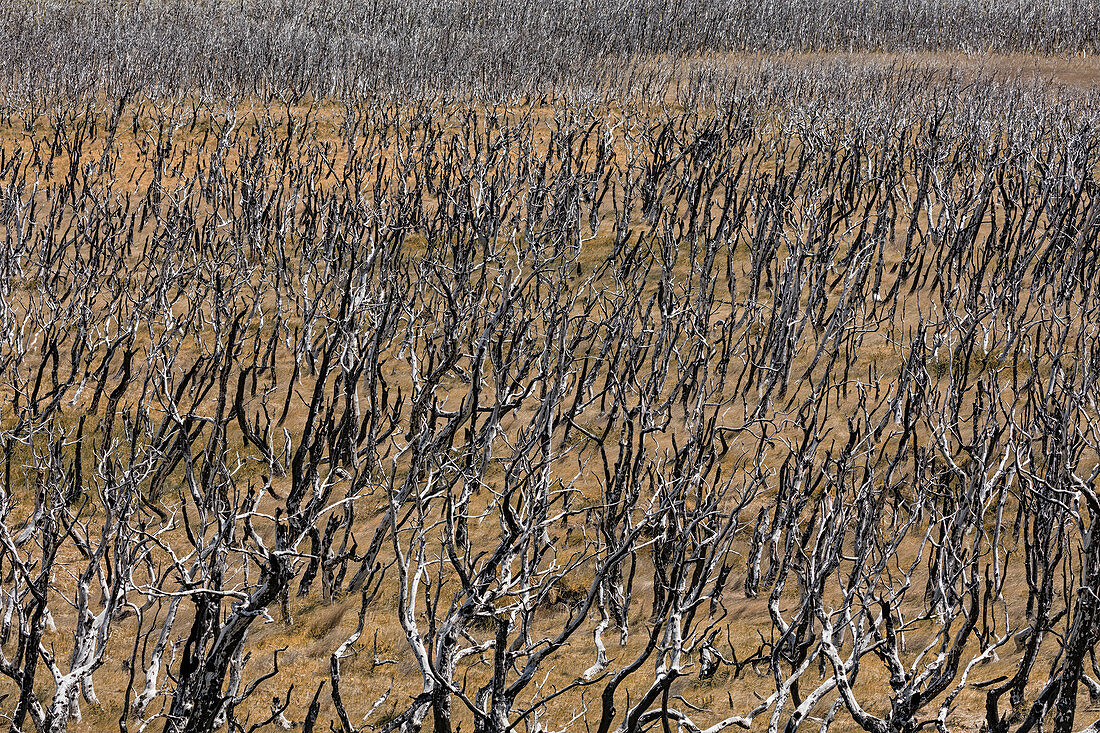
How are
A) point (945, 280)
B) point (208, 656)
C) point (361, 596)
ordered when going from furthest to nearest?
point (945, 280) → point (361, 596) → point (208, 656)

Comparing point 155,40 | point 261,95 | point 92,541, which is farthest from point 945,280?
point 155,40

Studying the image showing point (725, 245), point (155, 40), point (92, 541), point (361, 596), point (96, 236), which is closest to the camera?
point (361, 596)

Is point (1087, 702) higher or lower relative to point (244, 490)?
higher

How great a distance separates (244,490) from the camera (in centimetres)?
493

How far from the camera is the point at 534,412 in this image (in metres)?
5.47

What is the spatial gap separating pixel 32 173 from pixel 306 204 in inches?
139

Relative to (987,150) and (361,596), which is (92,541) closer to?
(361,596)

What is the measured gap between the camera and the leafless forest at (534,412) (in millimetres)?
3062

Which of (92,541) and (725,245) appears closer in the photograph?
(92,541)

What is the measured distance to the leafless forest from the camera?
10.0ft

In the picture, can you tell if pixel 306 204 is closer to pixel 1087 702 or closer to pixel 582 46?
pixel 1087 702

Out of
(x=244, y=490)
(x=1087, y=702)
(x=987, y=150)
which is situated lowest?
(x=244, y=490)

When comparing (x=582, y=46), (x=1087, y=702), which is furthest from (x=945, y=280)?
(x=582, y=46)

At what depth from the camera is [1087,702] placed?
297 cm
